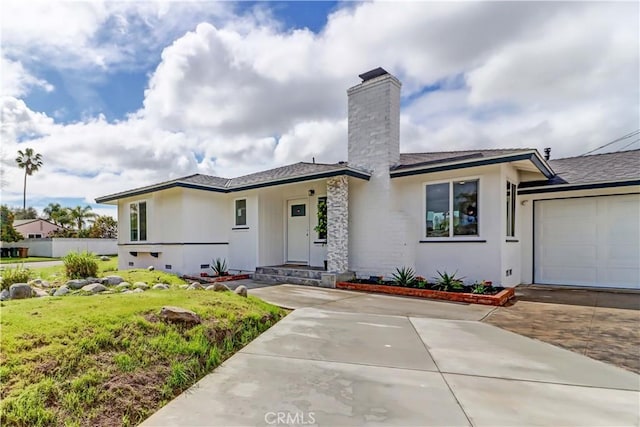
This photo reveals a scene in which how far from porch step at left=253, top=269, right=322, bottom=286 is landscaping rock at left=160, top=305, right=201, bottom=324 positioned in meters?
5.29

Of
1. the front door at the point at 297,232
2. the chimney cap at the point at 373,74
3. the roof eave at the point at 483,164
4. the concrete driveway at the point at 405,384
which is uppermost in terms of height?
the chimney cap at the point at 373,74

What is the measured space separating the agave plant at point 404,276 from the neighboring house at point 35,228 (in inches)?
1871

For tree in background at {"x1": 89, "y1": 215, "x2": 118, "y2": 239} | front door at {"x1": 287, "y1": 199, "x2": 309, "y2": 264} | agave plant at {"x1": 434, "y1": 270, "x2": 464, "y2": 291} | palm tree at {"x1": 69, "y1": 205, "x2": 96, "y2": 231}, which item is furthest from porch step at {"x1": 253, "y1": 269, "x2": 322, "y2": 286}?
palm tree at {"x1": 69, "y1": 205, "x2": 96, "y2": 231}

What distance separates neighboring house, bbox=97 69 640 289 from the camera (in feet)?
26.5

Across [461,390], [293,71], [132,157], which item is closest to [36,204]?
[132,157]

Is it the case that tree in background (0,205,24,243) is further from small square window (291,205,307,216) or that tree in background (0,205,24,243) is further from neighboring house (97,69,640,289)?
small square window (291,205,307,216)

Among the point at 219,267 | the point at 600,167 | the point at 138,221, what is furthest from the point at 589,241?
the point at 138,221

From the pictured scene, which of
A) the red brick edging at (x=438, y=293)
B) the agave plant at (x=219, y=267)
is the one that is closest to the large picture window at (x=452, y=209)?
the red brick edging at (x=438, y=293)

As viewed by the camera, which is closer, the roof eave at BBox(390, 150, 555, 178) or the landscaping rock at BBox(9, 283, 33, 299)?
the landscaping rock at BBox(9, 283, 33, 299)

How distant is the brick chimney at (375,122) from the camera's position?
9.30 m

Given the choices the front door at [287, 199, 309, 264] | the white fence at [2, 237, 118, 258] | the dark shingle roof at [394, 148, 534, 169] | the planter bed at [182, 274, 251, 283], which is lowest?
the white fence at [2, 237, 118, 258]

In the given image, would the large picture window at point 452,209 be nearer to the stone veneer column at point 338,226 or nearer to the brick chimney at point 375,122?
the brick chimney at point 375,122

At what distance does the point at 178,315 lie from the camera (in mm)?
4176

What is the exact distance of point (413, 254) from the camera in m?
8.95
